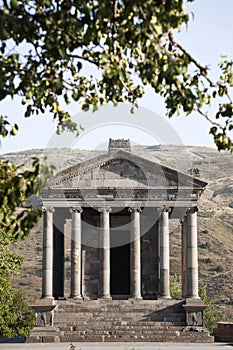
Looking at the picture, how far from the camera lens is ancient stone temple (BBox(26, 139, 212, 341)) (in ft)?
133

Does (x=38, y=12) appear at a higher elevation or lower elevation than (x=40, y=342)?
higher

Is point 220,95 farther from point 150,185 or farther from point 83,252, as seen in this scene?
point 83,252

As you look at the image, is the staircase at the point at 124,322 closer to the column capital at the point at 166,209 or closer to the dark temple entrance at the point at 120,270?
the column capital at the point at 166,209

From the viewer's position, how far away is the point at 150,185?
43.8 meters

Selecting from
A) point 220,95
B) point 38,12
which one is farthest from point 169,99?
point 38,12

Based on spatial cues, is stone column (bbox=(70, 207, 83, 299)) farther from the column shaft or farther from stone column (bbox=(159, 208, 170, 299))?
stone column (bbox=(159, 208, 170, 299))

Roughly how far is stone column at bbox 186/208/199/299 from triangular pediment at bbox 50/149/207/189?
6.17 feet

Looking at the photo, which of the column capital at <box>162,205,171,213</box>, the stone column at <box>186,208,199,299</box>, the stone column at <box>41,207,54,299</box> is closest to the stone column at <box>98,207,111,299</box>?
the stone column at <box>41,207,54,299</box>

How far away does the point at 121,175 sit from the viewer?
44.3m

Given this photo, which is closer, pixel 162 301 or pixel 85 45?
pixel 85 45

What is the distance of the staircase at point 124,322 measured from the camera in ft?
Answer: 125

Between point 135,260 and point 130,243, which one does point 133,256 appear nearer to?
point 135,260

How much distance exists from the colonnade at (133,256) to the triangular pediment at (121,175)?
145 centimetres

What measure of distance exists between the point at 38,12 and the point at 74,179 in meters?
29.7
